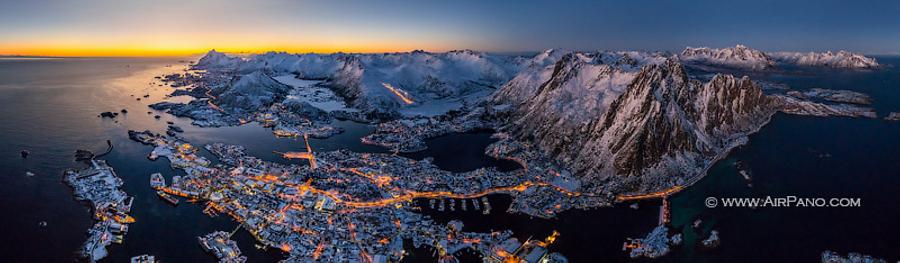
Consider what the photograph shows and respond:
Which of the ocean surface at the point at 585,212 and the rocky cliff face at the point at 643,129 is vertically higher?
the rocky cliff face at the point at 643,129

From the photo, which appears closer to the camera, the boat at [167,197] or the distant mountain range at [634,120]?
the boat at [167,197]

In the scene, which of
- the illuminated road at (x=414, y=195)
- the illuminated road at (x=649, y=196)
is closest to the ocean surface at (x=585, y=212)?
the illuminated road at (x=649, y=196)

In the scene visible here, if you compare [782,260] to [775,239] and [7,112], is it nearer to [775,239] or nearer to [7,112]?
[775,239]

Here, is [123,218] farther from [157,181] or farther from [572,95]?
[572,95]

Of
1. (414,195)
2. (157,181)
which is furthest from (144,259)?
(414,195)

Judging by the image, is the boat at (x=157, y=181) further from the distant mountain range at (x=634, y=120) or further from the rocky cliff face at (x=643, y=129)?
the rocky cliff face at (x=643, y=129)

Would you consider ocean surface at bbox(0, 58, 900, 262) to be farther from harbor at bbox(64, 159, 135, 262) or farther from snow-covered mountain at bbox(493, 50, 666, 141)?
snow-covered mountain at bbox(493, 50, 666, 141)

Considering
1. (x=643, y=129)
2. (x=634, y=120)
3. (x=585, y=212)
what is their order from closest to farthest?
(x=585, y=212) < (x=643, y=129) < (x=634, y=120)
